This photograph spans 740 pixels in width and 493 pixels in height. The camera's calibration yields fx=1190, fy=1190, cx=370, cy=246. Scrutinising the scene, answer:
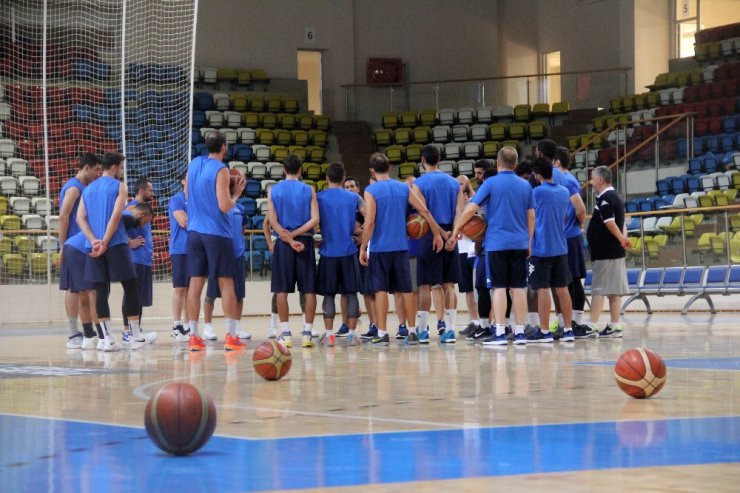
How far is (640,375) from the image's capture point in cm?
654

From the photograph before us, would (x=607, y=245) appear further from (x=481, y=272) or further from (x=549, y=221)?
(x=481, y=272)

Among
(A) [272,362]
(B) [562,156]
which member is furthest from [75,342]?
(B) [562,156]

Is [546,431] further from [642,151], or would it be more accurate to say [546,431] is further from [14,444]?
[642,151]

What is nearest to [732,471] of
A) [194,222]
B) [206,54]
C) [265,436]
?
A: [265,436]

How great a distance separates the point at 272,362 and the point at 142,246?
529 cm

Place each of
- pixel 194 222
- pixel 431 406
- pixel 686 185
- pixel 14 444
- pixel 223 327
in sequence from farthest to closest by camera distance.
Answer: pixel 686 185 < pixel 223 327 < pixel 194 222 < pixel 431 406 < pixel 14 444

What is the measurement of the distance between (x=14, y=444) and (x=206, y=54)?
27.1m

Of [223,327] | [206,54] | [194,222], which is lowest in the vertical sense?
[223,327]

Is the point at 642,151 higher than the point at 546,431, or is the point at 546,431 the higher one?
the point at 642,151

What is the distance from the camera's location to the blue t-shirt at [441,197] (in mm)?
11867

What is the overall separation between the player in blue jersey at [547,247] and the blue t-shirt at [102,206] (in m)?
4.00

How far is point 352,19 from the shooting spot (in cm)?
3388

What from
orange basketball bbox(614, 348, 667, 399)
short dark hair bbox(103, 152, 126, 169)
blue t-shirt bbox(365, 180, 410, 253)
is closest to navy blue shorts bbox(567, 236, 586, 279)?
blue t-shirt bbox(365, 180, 410, 253)

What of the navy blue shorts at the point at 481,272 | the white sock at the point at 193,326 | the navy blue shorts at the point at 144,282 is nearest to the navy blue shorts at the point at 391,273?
the navy blue shorts at the point at 481,272
